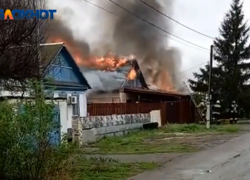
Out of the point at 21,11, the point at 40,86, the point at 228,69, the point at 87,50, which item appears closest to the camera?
the point at 40,86

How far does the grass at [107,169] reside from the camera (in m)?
9.29

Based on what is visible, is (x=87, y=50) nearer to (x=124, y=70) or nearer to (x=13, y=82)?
(x=124, y=70)

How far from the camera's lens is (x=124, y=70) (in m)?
39.2

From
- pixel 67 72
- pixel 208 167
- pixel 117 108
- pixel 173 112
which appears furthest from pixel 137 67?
pixel 208 167

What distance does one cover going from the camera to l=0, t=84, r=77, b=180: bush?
7.12 meters

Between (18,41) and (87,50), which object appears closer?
(18,41)

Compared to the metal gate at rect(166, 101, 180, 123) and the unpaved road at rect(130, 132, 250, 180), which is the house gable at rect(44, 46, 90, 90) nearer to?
the metal gate at rect(166, 101, 180, 123)

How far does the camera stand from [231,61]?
3728 centimetres

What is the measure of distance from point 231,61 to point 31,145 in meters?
32.5

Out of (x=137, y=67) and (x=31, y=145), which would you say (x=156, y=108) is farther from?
(x=31, y=145)

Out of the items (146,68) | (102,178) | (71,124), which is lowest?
(102,178)

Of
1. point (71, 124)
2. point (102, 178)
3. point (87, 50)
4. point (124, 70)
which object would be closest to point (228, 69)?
→ point (124, 70)

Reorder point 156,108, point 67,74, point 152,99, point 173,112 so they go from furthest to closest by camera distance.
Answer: point 152,99, point 173,112, point 156,108, point 67,74

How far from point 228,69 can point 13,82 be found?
30.0m
